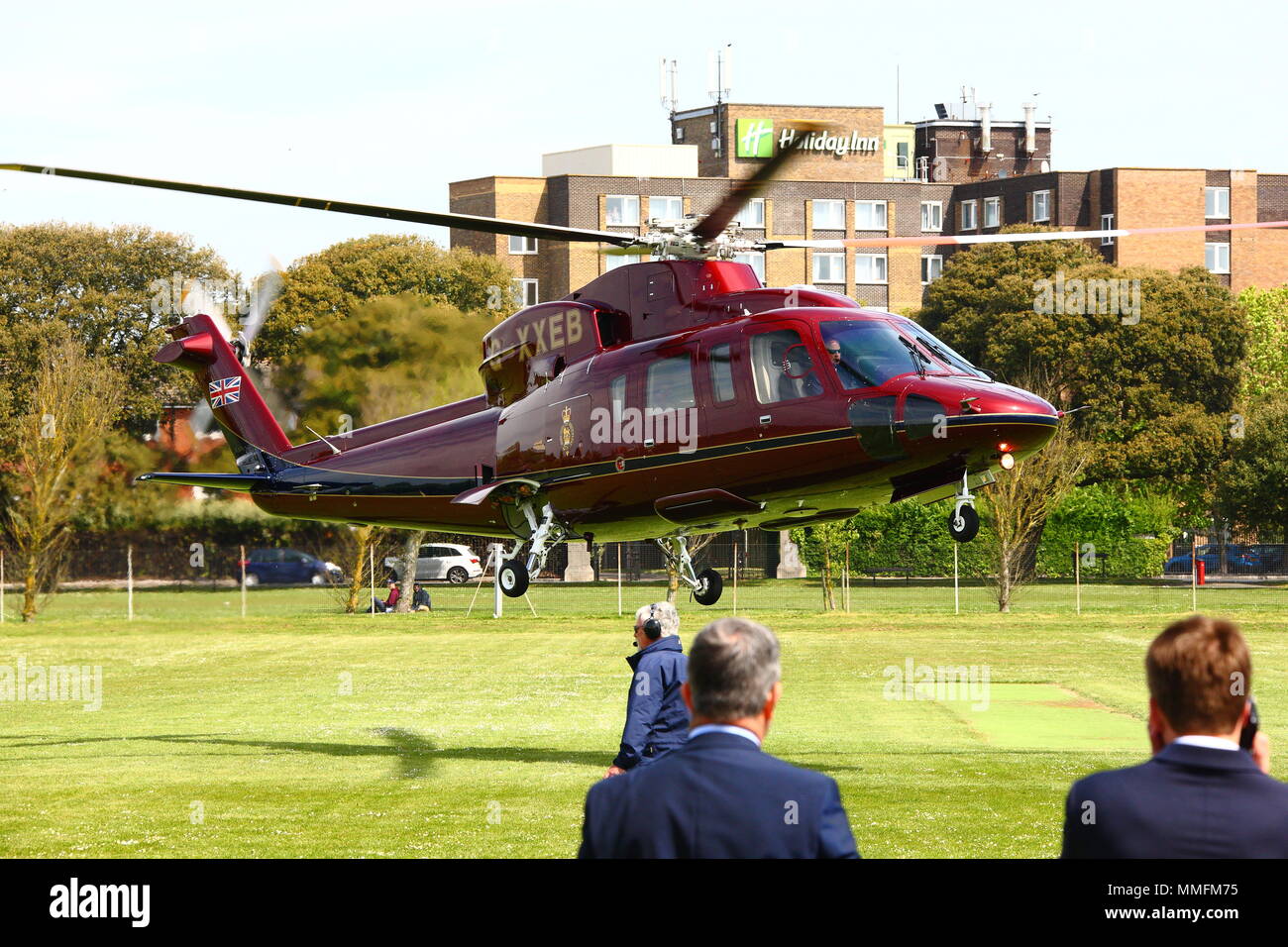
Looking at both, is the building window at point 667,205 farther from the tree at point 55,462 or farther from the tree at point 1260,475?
the tree at point 55,462

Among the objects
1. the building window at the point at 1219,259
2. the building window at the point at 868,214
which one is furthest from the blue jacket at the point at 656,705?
the building window at the point at 1219,259

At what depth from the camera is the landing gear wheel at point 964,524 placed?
14.8m

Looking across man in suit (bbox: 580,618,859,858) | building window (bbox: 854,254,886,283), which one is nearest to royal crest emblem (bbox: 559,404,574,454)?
man in suit (bbox: 580,618,859,858)

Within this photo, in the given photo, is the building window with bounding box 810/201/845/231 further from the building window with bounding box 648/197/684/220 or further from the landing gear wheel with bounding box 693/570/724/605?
the landing gear wheel with bounding box 693/570/724/605

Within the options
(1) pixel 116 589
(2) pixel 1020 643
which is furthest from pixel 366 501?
(1) pixel 116 589

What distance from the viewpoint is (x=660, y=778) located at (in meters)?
4.57

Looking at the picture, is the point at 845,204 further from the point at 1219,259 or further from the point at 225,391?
the point at 225,391

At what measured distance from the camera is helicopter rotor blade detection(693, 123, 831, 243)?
12.3m

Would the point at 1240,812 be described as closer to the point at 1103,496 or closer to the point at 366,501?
the point at 366,501

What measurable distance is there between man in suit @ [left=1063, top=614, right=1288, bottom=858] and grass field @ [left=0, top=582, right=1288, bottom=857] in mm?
9625

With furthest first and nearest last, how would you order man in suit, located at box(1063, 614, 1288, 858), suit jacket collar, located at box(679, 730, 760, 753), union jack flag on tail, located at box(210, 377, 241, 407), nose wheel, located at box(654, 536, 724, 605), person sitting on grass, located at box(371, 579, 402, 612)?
person sitting on grass, located at box(371, 579, 402, 612) → union jack flag on tail, located at box(210, 377, 241, 407) → nose wheel, located at box(654, 536, 724, 605) → suit jacket collar, located at box(679, 730, 760, 753) → man in suit, located at box(1063, 614, 1288, 858)

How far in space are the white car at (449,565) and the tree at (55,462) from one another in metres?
17.4
